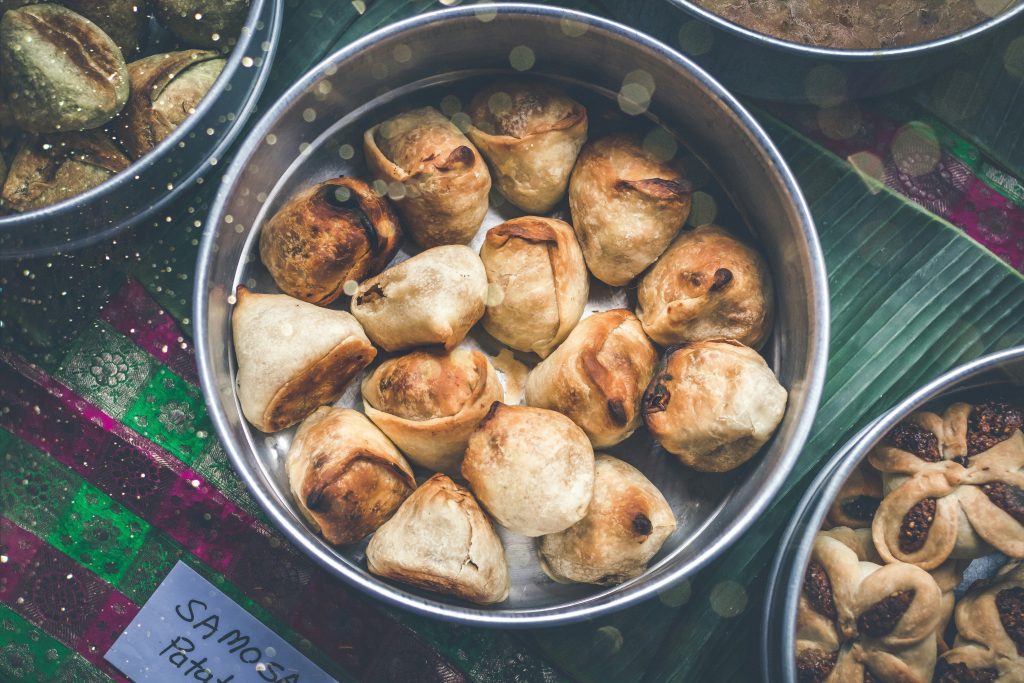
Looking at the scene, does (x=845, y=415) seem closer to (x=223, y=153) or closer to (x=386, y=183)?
(x=386, y=183)

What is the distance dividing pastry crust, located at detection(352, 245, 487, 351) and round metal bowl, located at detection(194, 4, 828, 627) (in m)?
0.20

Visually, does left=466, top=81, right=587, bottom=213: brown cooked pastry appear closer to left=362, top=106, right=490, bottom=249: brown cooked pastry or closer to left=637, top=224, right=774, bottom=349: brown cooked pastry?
left=362, top=106, right=490, bottom=249: brown cooked pastry

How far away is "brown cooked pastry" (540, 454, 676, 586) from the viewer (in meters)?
1.26

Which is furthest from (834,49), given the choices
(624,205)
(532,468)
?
(532,468)

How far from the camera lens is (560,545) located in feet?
4.40

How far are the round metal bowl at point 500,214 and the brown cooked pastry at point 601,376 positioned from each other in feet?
0.48

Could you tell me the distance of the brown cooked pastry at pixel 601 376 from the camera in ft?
4.17

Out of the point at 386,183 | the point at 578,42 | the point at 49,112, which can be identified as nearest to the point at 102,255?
the point at 49,112

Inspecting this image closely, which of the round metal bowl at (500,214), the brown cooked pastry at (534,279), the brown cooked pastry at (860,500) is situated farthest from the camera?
the brown cooked pastry at (860,500)

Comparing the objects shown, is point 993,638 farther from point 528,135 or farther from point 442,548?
point 528,135

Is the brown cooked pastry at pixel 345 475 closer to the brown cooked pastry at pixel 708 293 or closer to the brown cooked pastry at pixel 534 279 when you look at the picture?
the brown cooked pastry at pixel 534 279

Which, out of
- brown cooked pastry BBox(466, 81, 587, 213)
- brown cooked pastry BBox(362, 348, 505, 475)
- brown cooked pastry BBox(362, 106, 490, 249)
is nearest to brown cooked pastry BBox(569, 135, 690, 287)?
brown cooked pastry BBox(466, 81, 587, 213)

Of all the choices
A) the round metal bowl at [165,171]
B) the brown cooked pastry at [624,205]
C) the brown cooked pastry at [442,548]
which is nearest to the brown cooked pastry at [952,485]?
the brown cooked pastry at [624,205]

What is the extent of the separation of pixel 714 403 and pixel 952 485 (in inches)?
22.3
